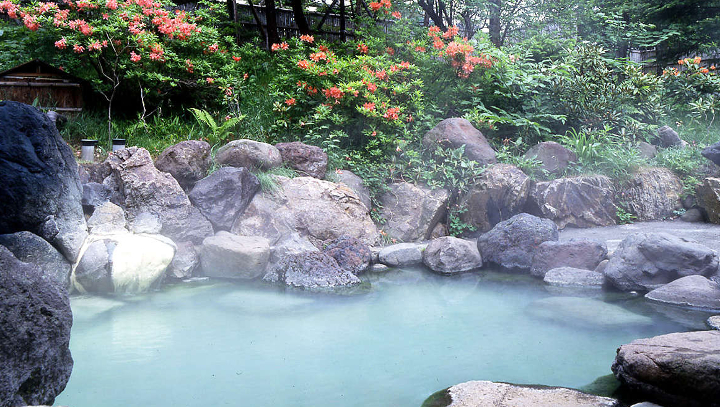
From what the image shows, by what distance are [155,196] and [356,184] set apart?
2.78m

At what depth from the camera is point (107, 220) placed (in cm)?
571

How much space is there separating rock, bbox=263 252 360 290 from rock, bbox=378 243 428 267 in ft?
2.33

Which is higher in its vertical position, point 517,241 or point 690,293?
point 517,241

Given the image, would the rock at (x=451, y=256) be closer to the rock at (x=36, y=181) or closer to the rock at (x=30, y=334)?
the rock at (x=36, y=181)

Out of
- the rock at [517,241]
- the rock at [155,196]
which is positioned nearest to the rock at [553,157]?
the rock at [517,241]

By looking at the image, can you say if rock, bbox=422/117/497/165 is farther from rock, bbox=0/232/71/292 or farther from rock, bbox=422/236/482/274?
rock, bbox=0/232/71/292

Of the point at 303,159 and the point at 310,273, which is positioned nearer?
the point at 310,273

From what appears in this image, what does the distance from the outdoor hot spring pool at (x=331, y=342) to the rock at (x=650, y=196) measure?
9.80ft

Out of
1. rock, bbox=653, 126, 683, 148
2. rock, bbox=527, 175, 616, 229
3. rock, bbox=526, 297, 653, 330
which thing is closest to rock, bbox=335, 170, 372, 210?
rock, bbox=527, 175, 616, 229

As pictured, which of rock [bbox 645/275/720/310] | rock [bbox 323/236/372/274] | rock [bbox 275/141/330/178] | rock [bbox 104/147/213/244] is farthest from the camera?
rock [bbox 275/141/330/178]

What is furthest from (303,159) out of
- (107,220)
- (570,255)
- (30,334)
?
(30,334)

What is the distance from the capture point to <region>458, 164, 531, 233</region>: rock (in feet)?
24.3

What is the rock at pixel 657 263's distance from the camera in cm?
545

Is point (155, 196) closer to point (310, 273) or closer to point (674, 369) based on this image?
point (310, 273)
